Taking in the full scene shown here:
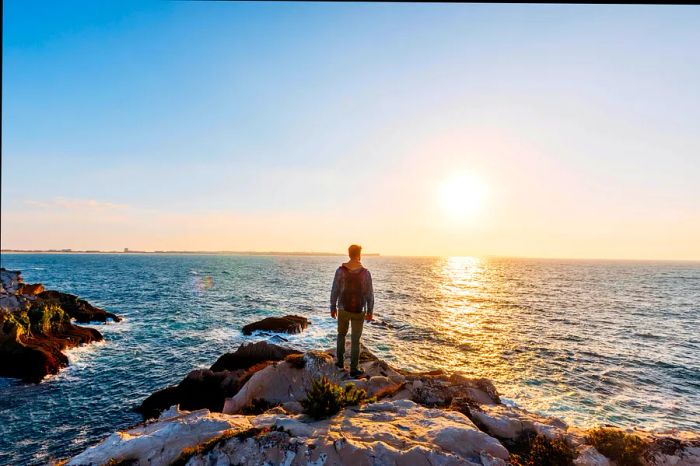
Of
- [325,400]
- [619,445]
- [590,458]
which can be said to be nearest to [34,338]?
[325,400]

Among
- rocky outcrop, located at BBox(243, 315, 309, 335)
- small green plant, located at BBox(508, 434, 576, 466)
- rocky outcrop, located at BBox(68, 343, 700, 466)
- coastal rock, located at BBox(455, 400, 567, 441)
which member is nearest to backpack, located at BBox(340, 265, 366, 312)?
rocky outcrop, located at BBox(68, 343, 700, 466)

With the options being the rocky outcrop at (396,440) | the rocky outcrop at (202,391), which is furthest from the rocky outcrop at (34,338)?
the rocky outcrop at (396,440)

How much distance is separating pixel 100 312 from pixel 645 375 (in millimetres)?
51961

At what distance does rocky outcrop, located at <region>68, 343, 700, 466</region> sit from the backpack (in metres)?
2.63

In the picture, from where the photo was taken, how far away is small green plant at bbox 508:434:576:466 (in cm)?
765

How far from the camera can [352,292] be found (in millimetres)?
10586

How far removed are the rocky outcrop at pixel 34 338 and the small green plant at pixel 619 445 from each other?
2890 centimetres

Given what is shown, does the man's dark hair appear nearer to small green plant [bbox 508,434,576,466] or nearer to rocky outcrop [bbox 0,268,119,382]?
small green plant [bbox 508,434,576,466]

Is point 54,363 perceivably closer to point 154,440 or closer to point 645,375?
point 154,440

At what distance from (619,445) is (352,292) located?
7305 millimetres

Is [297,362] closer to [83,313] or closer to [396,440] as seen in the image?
[396,440]

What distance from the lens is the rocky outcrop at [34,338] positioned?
23.1 m

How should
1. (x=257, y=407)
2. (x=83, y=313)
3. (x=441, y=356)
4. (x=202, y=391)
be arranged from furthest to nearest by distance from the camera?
(x=83, y=313), (x=441, y=356), (x=202, y=391), (x=257, y=407)

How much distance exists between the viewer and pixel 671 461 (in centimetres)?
796
